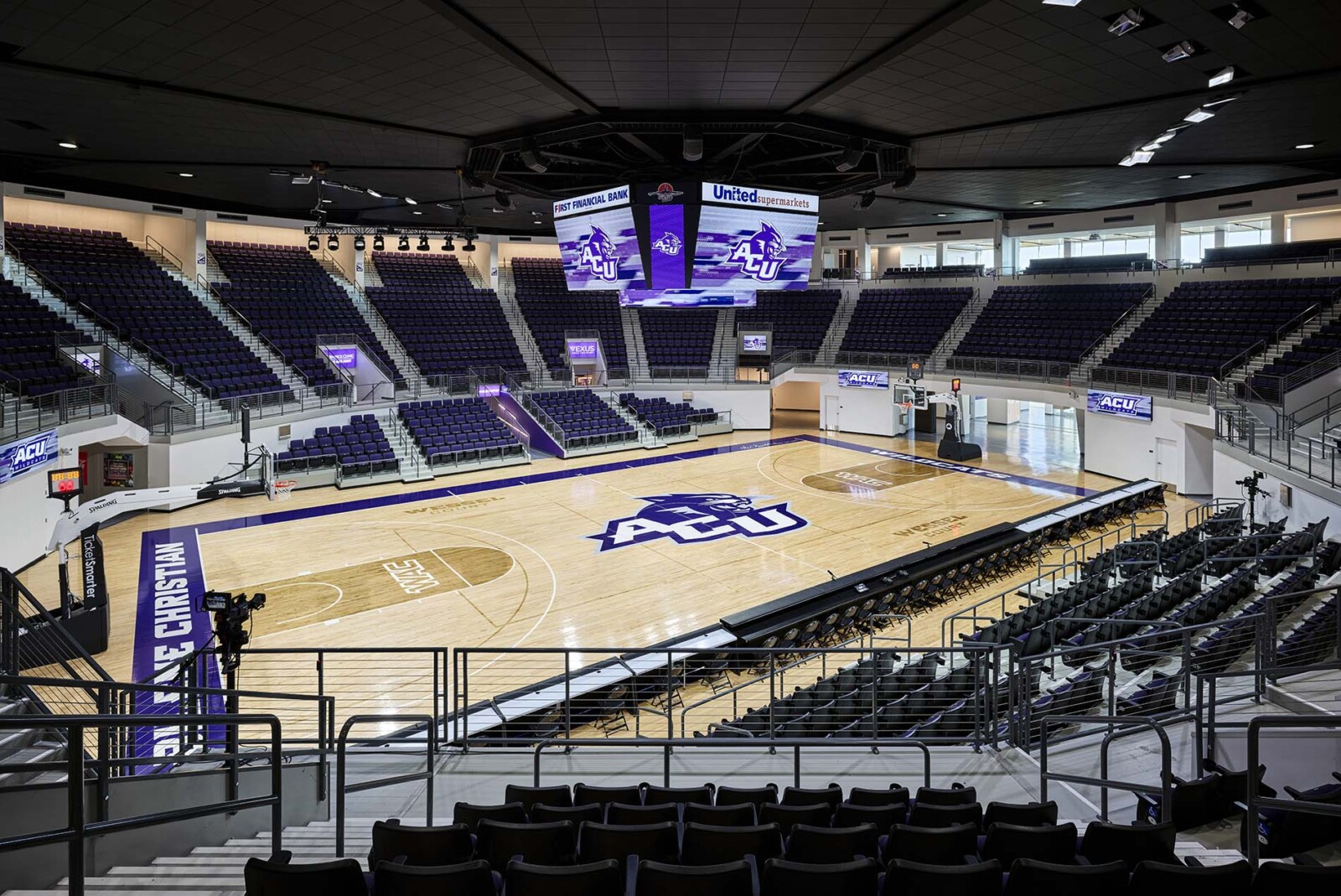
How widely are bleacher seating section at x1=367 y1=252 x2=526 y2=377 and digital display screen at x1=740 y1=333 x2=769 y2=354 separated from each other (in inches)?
356

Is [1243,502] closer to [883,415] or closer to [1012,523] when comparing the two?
[1012,523]

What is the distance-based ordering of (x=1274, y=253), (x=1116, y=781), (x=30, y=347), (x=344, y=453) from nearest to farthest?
1. (x=1116, y=781)
2. (x=30, y=347)
3. (x=344, y=453)
4. (x=1274, y=253)

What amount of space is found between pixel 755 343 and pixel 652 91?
19128mm

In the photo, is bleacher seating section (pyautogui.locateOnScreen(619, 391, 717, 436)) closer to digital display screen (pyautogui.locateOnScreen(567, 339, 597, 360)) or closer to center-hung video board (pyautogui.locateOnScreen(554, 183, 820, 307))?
digital display screen (pyautogui.locateOnScreen(567, 339, 597, 360))

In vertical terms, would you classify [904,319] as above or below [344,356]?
above

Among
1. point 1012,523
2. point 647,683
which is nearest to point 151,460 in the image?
point 647,683

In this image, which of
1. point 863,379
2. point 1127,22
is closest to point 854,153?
point 1127,22

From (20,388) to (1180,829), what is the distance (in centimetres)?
1800

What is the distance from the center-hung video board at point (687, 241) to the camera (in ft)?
54.7

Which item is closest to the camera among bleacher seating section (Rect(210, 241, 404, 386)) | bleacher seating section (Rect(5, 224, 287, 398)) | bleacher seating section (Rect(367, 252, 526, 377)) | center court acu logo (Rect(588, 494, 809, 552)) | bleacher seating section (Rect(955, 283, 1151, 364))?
center court acu logo (Rect(588, 494, 809, 552))

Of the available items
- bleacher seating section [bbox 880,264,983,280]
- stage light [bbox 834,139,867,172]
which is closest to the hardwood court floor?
stage light [bbox 834,139,867,172]

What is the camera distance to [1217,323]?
21.2 m

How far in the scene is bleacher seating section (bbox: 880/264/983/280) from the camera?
30.5 meters

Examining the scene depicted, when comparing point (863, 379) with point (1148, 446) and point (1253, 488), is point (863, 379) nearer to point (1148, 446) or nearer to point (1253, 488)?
point (1148, 446)
